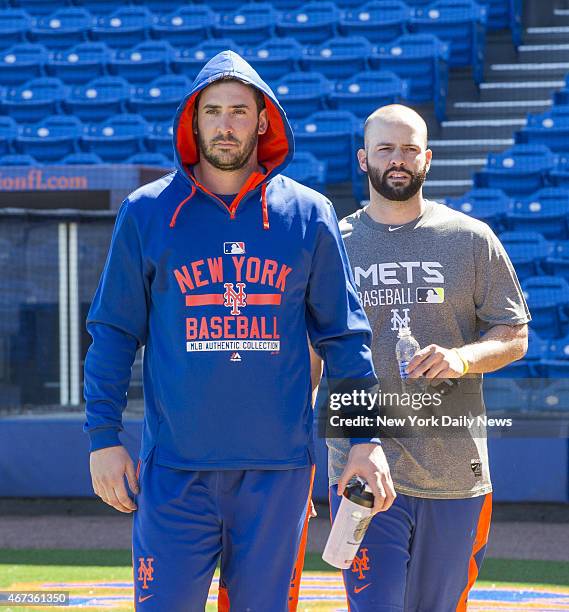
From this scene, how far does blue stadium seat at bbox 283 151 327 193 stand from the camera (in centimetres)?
1185

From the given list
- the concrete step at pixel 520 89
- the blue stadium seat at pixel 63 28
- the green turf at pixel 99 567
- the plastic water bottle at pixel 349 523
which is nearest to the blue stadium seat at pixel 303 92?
the concrete step at pixel 520 89

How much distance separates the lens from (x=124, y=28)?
15508mm

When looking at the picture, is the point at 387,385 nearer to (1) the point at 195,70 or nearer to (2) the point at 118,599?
(2) the point at 118,599

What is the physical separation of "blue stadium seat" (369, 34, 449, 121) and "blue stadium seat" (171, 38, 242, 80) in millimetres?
1904

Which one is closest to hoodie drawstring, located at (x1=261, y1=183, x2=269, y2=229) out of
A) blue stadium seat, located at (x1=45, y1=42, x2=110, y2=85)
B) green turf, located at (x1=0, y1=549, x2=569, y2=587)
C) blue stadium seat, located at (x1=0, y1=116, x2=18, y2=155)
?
green turf, located at (x1=0, y1=549, x2=569, y2=587)

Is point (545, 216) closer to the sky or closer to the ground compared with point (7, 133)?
closer to the ground

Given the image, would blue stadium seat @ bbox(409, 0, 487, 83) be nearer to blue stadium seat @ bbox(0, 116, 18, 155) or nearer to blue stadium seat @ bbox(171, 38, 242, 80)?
blue stadium seat @ bbox(171, 38, 242, 80)

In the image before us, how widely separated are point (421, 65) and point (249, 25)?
2.45 m

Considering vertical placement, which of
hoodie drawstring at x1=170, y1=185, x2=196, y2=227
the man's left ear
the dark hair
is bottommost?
hoodie drawstring at x1=170, y1=185, x2=196, y2=227

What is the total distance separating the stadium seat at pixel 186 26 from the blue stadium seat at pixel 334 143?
113 inches

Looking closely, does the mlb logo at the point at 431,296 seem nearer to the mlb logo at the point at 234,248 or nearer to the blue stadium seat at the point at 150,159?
the mlb logo at the point at 234,248

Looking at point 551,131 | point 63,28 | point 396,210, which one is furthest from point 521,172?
point 396,210

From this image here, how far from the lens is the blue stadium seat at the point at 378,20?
14516 mm

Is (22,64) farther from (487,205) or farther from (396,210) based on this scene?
(396,210)
